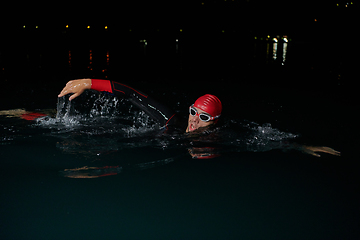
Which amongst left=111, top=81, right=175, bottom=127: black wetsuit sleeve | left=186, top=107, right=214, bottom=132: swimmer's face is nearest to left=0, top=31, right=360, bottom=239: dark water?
left=186, top=107, right=214, bottom=132: swimmer's face

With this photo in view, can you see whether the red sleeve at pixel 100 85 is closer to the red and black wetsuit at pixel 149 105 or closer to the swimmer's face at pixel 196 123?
the red and black wetsuit at pixel 149 105

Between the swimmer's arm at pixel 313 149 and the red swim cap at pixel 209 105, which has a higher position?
the red swim cap at pixel 209 105

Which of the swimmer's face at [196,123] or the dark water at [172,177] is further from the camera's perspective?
the swimmer's face at [196,123]

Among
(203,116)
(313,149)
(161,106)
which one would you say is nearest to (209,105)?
(203,116)

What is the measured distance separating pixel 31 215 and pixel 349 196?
299 centimetres

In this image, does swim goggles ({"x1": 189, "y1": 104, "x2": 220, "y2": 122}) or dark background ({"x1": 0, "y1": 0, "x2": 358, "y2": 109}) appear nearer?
swim goggles ({"x1": 189, "y1": 104, "x2": 220, "y2": 122})

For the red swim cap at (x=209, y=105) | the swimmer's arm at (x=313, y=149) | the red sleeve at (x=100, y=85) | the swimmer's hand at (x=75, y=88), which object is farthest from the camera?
the red swim cap at (x=209, y=105)

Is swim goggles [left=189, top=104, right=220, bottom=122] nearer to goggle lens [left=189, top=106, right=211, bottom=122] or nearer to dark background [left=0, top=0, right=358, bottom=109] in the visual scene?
goggle lens [left=189, top=106, right=211, bottom=122]

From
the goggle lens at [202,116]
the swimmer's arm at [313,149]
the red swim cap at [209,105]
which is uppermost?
the red swim cap at [209,105]

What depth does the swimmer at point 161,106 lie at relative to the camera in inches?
201

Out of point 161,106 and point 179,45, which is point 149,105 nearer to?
point 161,106

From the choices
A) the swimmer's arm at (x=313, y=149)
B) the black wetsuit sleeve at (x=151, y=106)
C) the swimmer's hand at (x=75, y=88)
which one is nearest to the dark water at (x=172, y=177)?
the swimmer's arm at (x=313, y=149)

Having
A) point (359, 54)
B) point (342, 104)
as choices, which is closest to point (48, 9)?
point (359, 54)

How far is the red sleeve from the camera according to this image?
5.21 meters
